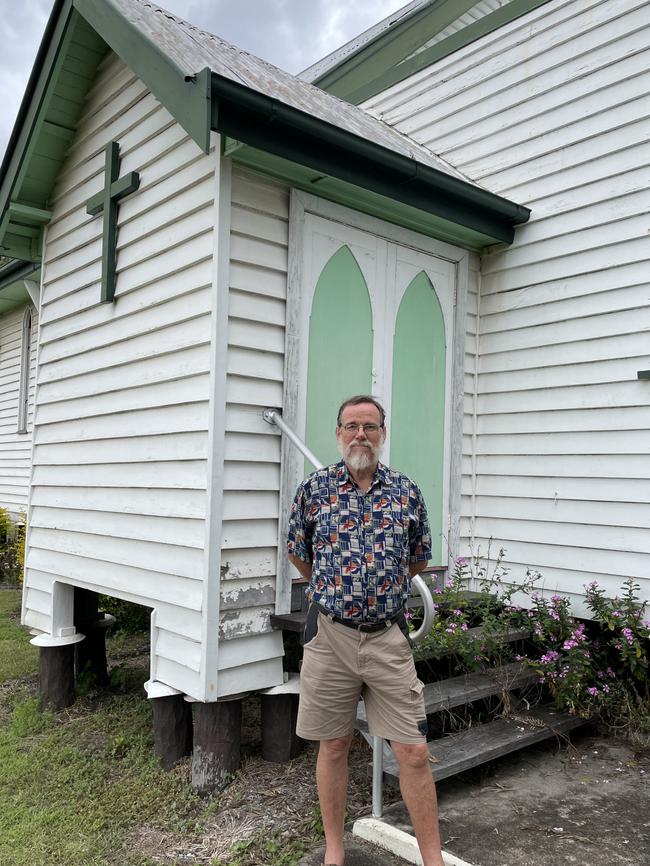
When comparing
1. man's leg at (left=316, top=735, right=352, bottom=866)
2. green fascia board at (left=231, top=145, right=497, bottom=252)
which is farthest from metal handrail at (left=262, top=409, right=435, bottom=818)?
green fascia board at (left=231, top=145, right=497, bottom=252)

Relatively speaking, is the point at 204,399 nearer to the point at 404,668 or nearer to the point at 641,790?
the point at 404,668

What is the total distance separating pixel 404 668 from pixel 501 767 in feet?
4.89

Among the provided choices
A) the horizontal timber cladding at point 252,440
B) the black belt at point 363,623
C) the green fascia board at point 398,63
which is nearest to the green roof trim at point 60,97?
the horizontal timber cladding at point 252,440

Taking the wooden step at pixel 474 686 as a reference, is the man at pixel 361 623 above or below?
above

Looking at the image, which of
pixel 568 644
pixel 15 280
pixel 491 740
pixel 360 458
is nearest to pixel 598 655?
pixel 568 644

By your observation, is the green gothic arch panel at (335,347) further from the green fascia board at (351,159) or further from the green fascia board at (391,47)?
the green fascia board at (391,47)

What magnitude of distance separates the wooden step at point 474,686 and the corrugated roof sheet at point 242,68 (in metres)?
3.02

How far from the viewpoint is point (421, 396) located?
5.07 metres

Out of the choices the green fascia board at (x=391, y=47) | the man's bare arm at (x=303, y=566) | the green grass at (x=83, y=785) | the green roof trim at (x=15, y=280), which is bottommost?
the green grass at (x=83, y=785)

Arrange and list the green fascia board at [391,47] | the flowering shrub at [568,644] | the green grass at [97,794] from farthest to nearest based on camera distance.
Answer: the green fascia board at [391,47], the flowering shrub at [568,644], the green grass at [97,794]

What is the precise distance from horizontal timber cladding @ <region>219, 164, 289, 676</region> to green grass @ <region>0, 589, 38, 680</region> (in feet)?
11.1

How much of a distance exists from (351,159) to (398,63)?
3012 millimetres

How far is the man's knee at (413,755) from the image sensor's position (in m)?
2.84

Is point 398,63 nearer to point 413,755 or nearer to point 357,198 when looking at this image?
point 357,198
